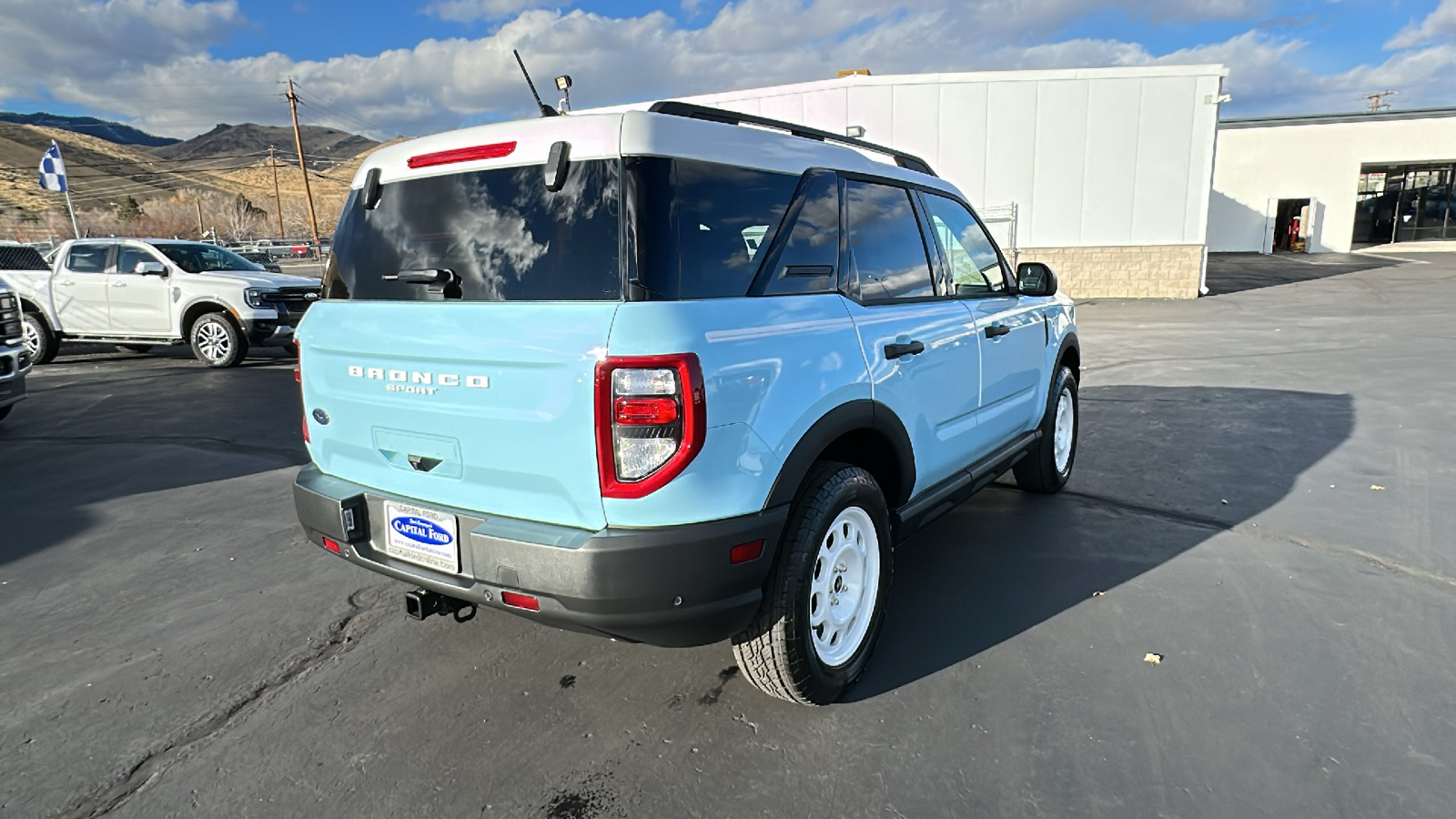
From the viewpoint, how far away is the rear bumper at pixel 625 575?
7.43 ft

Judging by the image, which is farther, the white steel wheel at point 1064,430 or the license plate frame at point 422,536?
the white steel wheel at point 1064,430

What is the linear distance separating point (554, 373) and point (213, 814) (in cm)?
162

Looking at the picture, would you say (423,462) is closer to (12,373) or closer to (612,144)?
(612,144)

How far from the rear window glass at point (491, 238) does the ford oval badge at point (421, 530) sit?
0.73 metres

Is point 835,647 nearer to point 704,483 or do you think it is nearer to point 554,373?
point 704,483

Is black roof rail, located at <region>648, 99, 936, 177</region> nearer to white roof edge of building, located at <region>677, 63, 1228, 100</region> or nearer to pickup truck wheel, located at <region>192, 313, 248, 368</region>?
pickup truck wheel, located at <region>192, 313, 248, 368</region>

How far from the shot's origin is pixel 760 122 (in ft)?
10.3

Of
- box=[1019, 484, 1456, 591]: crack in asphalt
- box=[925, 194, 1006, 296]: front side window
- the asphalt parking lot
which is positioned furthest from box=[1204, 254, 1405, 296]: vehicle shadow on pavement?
box=[925, 194, 1006, 296]: front side window

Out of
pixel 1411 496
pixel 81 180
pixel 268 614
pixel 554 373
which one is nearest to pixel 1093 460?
pixel 1411 496

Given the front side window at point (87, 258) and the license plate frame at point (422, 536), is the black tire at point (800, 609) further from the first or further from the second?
the front side window at point (87, 258)

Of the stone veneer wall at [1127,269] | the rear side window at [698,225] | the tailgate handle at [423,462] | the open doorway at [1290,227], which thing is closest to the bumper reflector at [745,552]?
the rear side window at [698,225]

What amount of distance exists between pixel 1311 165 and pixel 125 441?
1602 inches

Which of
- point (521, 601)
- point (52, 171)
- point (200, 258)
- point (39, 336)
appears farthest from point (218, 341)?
point (52, 171)

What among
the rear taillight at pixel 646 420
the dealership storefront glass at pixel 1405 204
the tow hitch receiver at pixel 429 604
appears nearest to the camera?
the rear taillight at pixel 646 420
